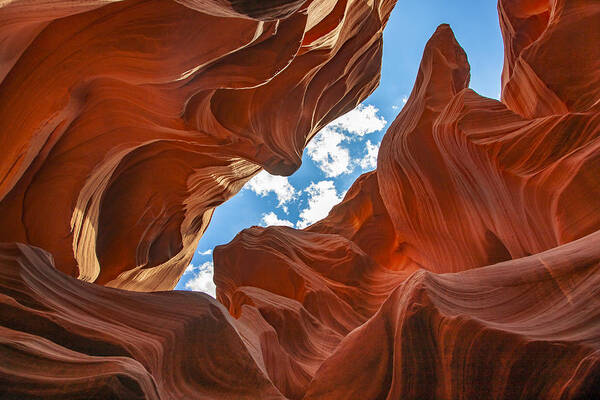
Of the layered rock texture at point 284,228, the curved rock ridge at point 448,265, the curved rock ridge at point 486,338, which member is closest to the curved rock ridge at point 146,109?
the layered rock texture at point 284,228

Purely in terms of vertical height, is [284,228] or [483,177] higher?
[284,228]

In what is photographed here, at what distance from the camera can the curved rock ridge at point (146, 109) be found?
4418 mm

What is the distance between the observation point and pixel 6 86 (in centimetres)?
434

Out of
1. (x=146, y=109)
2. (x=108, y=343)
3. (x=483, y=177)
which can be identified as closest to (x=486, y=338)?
(x=108, y=343)

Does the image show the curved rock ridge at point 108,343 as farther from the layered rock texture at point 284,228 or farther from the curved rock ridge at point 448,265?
the curved rock ridge at point 448,265

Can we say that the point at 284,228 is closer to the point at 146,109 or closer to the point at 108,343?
the point at 146,109

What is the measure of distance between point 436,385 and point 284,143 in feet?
15.8

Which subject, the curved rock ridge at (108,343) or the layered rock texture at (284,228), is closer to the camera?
the curved rock ridge at (108,343)

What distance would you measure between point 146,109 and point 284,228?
4.44 m

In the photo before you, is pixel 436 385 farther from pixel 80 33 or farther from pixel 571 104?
pixel 571 104

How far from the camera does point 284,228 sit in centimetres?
931

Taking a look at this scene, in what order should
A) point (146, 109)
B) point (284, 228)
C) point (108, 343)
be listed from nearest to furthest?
point (108, 343)
point (146, 109)
point (284, 228)

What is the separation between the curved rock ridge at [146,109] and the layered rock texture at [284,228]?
0.09ft

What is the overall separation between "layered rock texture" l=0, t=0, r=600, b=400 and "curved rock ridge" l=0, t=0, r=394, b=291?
27mm
